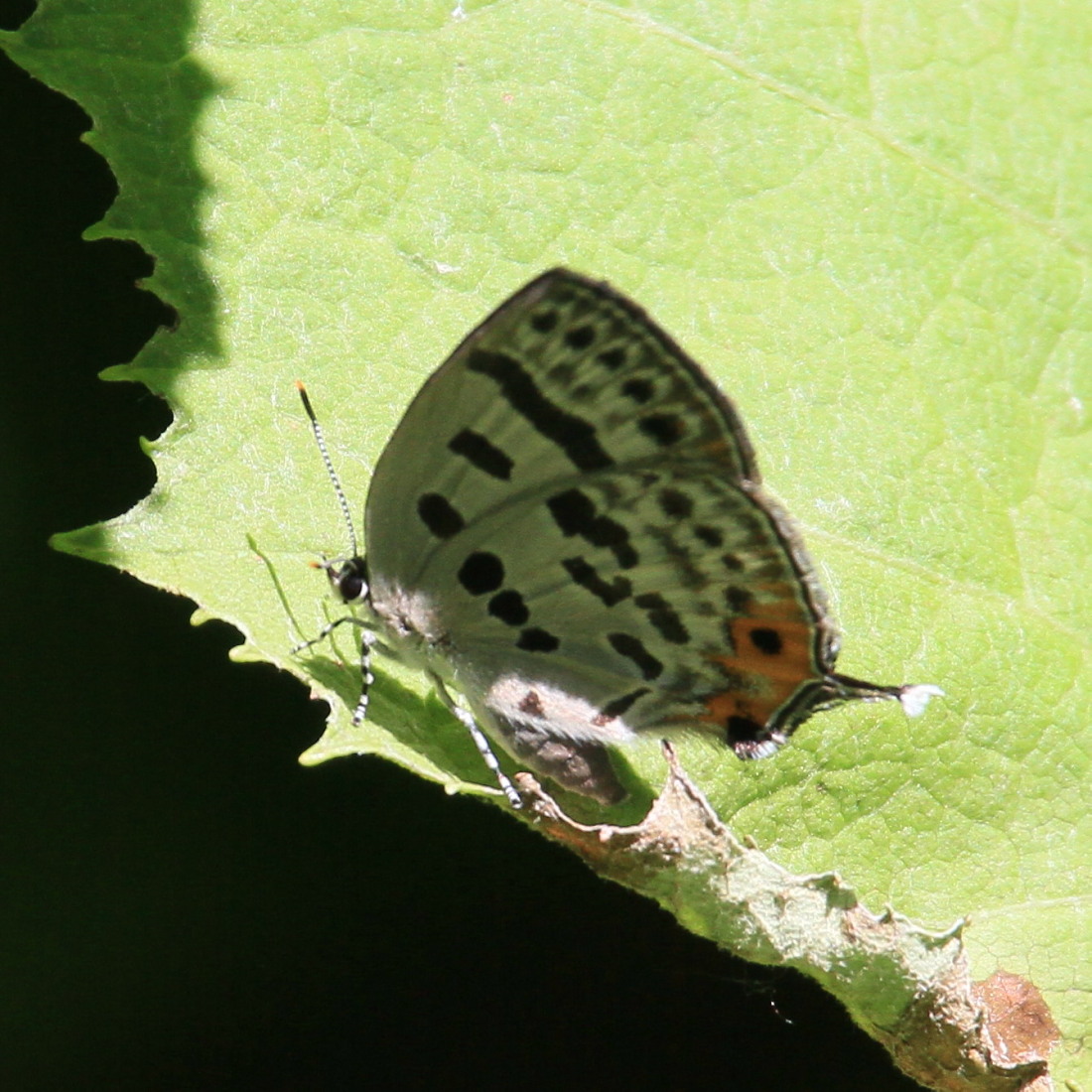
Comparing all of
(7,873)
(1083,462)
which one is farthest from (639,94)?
(7,873)

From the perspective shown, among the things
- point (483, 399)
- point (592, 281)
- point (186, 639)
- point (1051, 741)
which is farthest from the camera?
point (186, 639)

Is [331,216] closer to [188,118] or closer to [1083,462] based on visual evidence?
[188,118]

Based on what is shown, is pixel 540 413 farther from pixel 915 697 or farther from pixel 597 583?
pixel 915 697

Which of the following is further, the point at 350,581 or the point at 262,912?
the point at 262,912

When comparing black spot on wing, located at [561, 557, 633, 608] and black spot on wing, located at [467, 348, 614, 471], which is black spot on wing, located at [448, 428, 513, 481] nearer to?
black spot on wing, located at [467, 348, 614, 471]

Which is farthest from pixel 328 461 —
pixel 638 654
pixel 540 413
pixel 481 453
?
pixel 638 654
